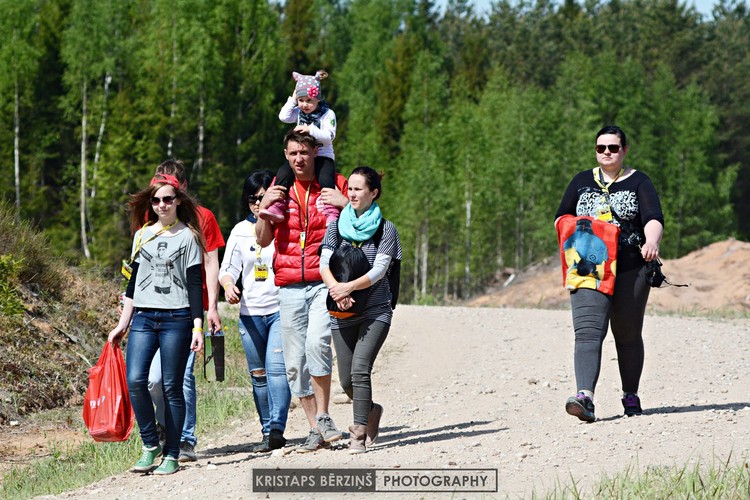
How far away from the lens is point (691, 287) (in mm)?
25516

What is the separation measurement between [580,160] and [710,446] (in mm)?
44437

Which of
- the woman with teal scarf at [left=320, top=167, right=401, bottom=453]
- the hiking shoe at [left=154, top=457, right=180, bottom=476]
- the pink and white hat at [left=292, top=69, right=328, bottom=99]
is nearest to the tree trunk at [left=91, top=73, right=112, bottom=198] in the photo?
the pink and white hat at [left=292, top=69, right=328, bottom=99]

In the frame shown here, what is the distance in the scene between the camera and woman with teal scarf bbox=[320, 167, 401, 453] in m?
7.20

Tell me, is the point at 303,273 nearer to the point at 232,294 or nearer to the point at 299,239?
the point at 299,239

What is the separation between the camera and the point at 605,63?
57344mm

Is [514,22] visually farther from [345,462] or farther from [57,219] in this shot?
[345,462]

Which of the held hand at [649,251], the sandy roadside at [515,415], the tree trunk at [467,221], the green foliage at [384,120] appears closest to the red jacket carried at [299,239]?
the sandy roadside at [515,415]

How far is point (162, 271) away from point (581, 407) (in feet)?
9.58

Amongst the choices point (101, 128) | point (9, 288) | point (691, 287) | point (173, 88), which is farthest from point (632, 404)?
point (173, 88)

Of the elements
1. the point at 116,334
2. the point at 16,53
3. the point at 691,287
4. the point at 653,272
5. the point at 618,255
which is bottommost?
the point at 691,287

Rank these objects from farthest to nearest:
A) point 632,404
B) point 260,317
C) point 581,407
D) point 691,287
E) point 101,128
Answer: point 101,128
point 691,287
point 632,404
point 260,317
point 581,407

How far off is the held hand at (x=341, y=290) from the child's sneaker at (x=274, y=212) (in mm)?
647

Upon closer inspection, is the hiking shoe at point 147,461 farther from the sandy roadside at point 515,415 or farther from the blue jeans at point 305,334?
the blue jeans at point 305,334

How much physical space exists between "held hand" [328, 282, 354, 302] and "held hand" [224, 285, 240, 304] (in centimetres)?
118
